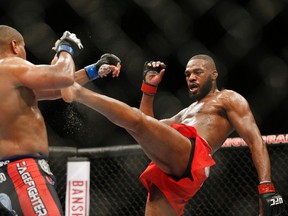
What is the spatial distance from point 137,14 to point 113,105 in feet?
9.06

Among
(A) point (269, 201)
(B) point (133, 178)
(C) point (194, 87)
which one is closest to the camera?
(A) point (269, 201)

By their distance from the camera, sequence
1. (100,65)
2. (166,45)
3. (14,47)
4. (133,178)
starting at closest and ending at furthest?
(14,47) < (100,65) < (133,178) < (166,45)

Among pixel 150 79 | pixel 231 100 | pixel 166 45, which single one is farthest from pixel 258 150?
pixel 166 45

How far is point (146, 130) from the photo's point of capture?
2162mm

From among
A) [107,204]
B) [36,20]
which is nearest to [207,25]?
[36,20]

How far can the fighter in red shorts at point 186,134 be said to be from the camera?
2096 mm

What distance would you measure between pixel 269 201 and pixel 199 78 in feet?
2.79

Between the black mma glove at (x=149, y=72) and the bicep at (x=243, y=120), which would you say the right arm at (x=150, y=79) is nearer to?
the black mma glove at (x=149, y=72)

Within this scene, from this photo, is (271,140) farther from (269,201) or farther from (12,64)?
(12,64)

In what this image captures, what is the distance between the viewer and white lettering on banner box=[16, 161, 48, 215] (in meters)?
1.79

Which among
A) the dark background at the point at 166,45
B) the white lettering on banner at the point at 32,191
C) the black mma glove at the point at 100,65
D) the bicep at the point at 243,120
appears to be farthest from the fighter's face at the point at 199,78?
the dark background at the point at 166,45

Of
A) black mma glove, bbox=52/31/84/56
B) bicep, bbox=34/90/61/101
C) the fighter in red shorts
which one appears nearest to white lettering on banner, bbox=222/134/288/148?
the fighter in red shorts

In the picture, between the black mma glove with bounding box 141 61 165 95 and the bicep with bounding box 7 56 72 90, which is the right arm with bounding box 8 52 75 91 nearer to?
the bicep with bounding box 7 56 72 90

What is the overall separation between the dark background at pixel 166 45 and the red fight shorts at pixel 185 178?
6.39 ft
